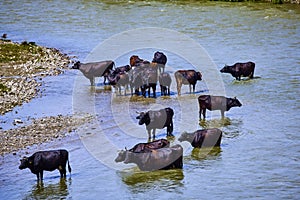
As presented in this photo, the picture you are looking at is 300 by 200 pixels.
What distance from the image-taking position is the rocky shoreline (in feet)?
52.6

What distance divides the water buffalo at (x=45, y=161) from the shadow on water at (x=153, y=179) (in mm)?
1373

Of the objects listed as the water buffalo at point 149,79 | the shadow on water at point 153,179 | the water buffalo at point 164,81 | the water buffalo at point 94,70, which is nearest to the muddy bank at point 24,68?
the water buffalo at point 94,70

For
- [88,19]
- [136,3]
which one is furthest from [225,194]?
[136,3]

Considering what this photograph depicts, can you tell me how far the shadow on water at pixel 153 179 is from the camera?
13297 mm

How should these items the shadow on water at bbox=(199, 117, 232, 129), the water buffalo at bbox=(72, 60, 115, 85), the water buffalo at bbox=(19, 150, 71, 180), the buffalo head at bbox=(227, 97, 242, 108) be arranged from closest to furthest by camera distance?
1. the water buffalo at bbox=(19, 150, 71, 180)
2. the shadow on water at bbox=(199, 117, 232, 129)
3. the buffalo head at bbox=(227, 97, 242, 108)
4. the water buffalo at bbox=(72, 60, 115, 85)

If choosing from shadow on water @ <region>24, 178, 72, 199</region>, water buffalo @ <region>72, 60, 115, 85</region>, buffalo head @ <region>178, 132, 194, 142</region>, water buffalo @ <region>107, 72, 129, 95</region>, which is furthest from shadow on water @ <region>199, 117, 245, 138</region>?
water buffalo @ <region>72, 60, 115, 85</region>

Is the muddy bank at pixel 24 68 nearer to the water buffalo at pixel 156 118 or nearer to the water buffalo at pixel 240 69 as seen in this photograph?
the water buffalo at pixel 156 118

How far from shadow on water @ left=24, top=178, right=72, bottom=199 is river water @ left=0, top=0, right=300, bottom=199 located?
0.06 feet

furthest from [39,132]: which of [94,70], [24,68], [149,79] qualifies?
[24,68]

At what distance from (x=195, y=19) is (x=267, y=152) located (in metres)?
21.4

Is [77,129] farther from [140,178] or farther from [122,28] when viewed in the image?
[122,28]

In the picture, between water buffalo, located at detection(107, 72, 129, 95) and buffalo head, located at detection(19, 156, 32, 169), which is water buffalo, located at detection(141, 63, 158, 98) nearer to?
water buffalo, located at detection(107, 72, 129, 95)

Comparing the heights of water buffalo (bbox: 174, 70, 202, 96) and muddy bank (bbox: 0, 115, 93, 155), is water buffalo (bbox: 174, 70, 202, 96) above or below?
above

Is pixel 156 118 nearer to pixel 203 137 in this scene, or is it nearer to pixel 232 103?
pixel 203 137
